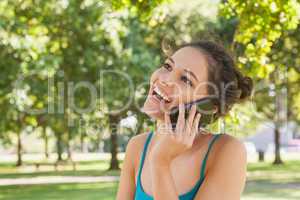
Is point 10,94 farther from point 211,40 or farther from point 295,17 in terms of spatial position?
point 211,40

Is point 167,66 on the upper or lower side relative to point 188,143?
upper

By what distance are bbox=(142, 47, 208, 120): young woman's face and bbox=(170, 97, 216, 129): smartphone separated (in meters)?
0.02

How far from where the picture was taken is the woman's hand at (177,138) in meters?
1.70

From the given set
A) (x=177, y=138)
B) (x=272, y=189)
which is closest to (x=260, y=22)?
(x=177, y=138)

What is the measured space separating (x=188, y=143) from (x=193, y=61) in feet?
1.14

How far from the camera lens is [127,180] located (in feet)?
6.75

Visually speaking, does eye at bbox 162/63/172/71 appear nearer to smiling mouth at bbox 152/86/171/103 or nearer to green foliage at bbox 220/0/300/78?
smiling mouth at bbox 152/86/171/103

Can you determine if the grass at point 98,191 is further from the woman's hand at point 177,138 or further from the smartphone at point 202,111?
the woman's hand at point 177,138

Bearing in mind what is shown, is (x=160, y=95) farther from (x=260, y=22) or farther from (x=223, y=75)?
(x=260, y=22)

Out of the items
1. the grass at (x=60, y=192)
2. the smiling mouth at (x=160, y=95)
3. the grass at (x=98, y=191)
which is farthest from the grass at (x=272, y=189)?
the smiling mouth at (x=160, y=95)

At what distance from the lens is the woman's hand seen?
1.70m

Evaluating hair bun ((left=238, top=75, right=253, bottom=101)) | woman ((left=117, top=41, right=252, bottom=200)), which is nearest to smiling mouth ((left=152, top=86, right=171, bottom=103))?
woman ((left=117, top=41, right=252, bottom=200))

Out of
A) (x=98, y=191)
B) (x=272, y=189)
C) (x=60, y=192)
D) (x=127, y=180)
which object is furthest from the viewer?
(x=60, y=192)

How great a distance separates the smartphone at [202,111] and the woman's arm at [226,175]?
118mm
